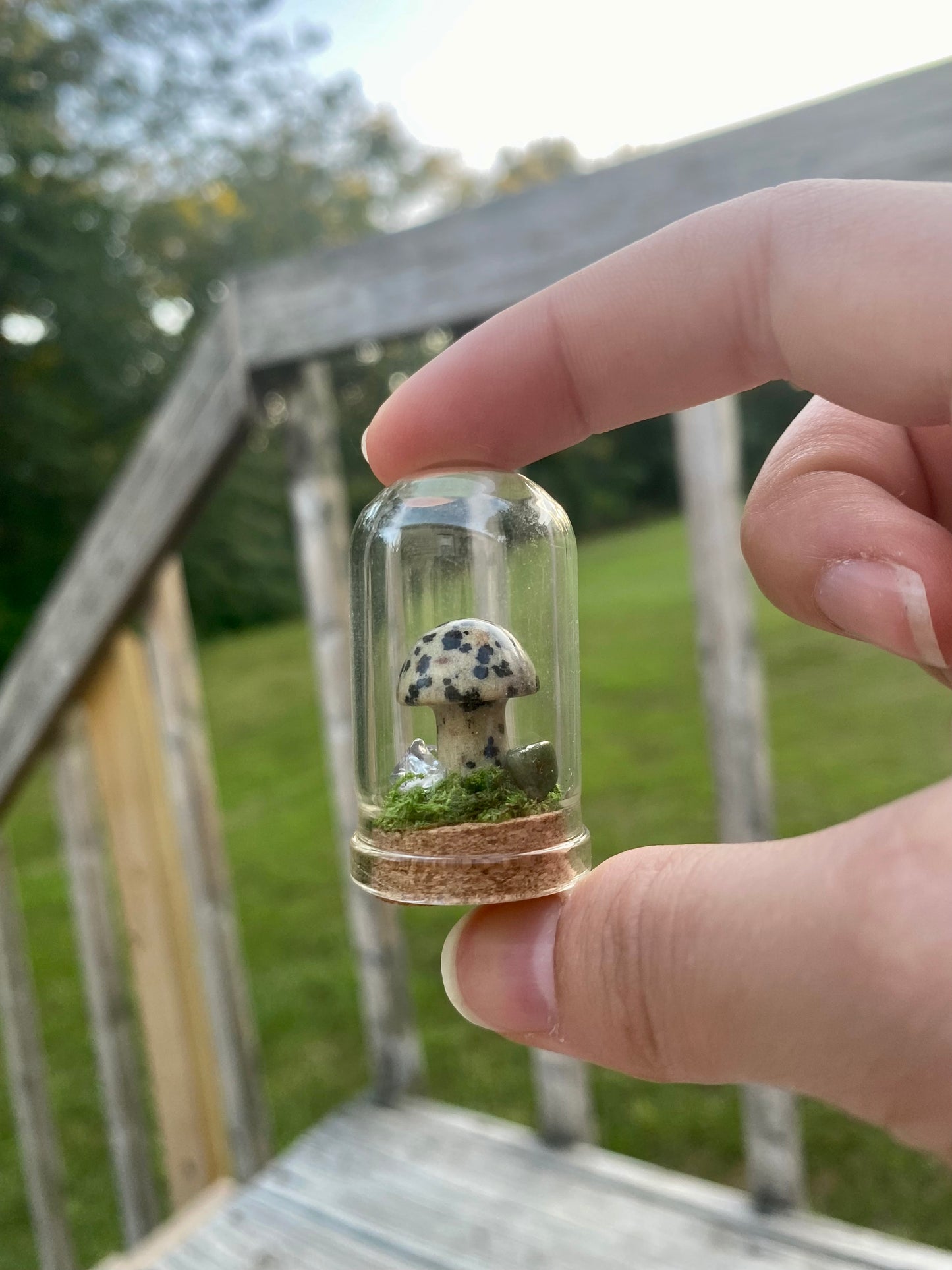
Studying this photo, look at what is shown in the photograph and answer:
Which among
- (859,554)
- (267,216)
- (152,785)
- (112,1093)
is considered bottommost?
(112,1093)

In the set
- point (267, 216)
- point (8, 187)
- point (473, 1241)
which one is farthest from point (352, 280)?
point (267, 216)

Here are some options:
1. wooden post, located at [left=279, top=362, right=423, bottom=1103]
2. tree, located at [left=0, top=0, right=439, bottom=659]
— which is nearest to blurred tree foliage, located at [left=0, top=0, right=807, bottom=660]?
tree, located at [left=0, top=0, right=439, bottom=659]

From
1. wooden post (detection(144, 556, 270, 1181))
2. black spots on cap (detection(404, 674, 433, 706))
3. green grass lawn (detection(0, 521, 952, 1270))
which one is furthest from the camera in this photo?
green grass lawn (detection(0, 521, 952, 1270))

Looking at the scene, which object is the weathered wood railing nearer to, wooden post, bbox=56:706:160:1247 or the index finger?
wooden post, bbox=56:706:160:1247

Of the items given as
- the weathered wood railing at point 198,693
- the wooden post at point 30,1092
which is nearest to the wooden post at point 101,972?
the weathered wood railing at point 198,693

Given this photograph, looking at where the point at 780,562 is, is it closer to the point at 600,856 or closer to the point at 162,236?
the point at 600,856

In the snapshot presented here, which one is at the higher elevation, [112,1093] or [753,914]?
[753,914]

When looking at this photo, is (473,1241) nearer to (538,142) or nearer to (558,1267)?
(558,1267)
